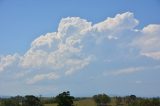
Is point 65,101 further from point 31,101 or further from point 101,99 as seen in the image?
point 101,99

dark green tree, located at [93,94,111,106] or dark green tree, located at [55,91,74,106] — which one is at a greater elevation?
dark green tree, located at [93,94,111,106]

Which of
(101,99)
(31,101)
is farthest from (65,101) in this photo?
(101,99)

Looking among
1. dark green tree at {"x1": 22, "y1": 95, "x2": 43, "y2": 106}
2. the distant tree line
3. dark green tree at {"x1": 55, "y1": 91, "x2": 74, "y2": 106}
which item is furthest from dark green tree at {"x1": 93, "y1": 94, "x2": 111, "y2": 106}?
dark green tree at {"x1": 55, "y1": 91, "x2": 74, "y2": 106}

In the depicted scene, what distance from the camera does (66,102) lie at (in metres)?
97.9

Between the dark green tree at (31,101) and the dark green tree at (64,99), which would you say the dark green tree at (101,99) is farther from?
the dark green tree at (64,99)

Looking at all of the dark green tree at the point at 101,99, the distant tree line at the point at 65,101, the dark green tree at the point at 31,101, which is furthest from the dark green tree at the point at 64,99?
the dark green tree at the point at 101,99

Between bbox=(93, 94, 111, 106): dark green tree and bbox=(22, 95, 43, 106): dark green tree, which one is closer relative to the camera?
bbox=(22, 95, 43, 106): dark green tree

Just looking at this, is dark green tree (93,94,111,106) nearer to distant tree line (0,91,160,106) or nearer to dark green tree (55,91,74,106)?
distant tree line (0,91,160,106)

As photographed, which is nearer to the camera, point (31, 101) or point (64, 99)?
point (64, 99)

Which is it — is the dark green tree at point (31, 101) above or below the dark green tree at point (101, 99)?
below

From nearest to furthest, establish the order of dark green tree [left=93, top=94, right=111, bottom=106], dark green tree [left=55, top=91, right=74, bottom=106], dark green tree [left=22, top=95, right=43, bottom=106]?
1. dark green tree [left=55, top=91, right=74, bottom=106]
2. dark green tree [left=22, top=95, right=43, bottom=106]
3. dark green tree [left=93, top=94, right=111, bottom=106]

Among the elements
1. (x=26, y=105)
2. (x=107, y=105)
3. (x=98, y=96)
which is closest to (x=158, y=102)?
(x=107, y=105)

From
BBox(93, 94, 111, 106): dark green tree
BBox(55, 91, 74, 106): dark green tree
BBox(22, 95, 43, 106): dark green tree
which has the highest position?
BBox(93, 94, 111, 106): dark green tree

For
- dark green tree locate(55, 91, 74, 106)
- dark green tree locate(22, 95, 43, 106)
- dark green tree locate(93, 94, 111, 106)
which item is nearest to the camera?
dark green tree locate(55, 91, 74, 106)
